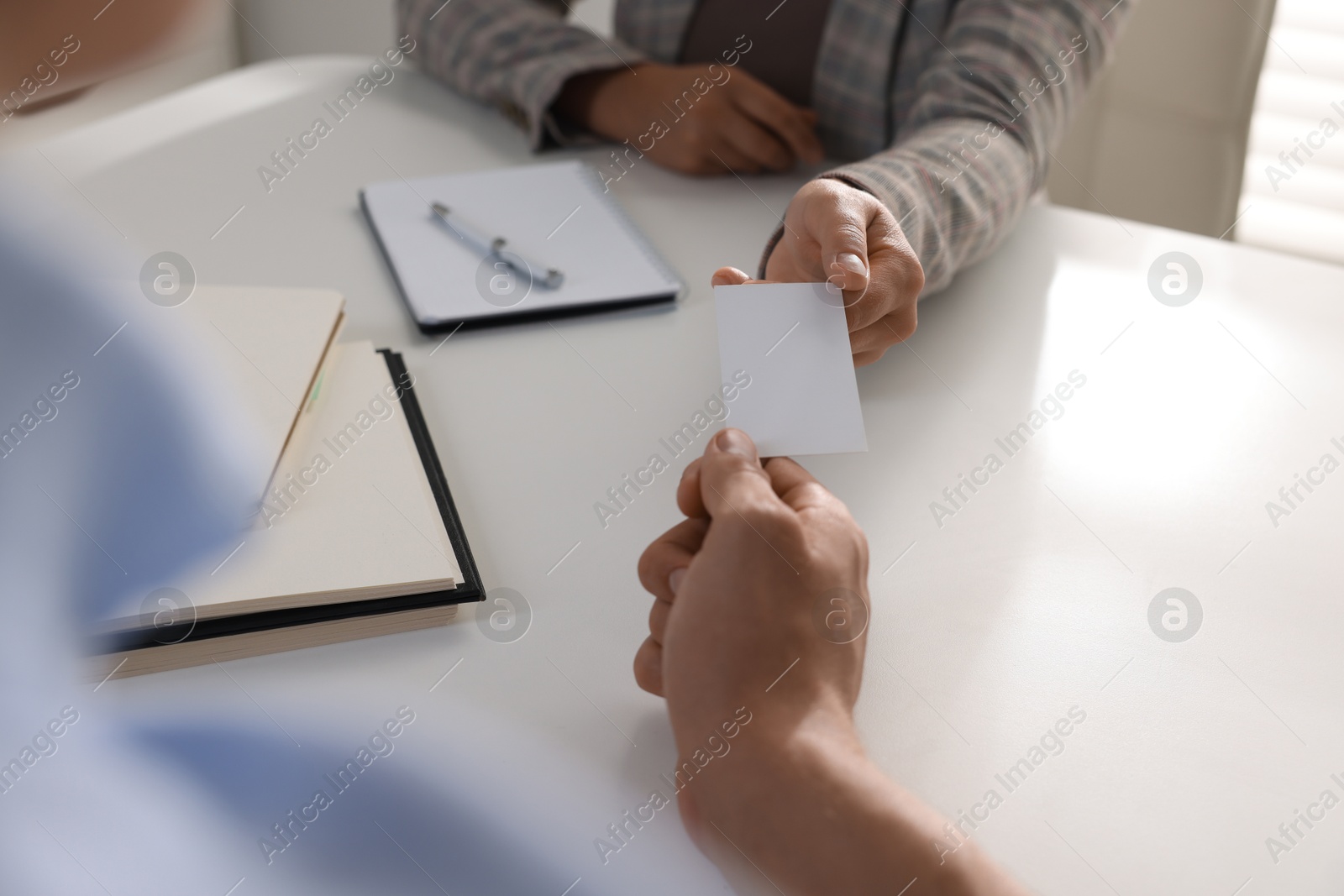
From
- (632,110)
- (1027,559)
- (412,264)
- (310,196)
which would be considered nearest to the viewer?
(1027,559)

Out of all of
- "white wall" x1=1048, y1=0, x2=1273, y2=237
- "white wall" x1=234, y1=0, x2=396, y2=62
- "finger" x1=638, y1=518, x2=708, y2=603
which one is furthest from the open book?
"white wall" x1=234, y1=0, x2=396, y2=62

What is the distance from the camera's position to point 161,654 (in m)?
0.54

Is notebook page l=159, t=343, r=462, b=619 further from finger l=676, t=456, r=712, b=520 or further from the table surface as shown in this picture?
finger l=676, t=456, r=712, b=520

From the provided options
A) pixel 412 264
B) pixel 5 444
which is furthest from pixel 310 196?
pixel 5 444

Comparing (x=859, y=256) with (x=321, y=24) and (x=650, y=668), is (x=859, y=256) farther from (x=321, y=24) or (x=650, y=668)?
(x=321, y=24)

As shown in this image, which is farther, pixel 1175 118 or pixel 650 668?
pixel 1175 118

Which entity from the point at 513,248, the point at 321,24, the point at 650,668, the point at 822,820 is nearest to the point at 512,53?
the point at 513,248

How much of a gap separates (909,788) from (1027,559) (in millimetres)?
205

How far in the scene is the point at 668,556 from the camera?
1.80 ft

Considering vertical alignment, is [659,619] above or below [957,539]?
above

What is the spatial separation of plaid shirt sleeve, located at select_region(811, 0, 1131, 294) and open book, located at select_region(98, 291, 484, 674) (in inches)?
19.7

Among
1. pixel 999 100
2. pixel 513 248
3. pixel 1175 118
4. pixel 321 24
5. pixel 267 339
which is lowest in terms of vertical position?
pixel 1175 118

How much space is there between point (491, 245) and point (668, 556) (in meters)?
0.48

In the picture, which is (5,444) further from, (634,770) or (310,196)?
(310,196)
